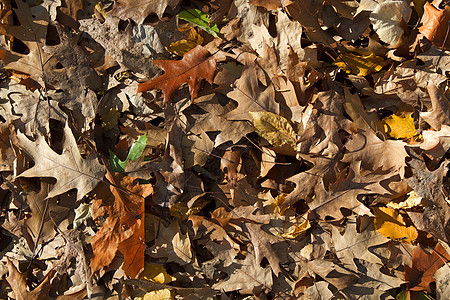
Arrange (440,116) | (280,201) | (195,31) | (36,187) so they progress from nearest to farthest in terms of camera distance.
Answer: (440,116)
(280,201)
(195,31)
(36,187)

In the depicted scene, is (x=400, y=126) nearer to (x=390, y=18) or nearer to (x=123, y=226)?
(x=390, y=18)

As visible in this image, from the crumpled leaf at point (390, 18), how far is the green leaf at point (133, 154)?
1.52 meters

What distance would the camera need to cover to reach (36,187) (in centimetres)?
249

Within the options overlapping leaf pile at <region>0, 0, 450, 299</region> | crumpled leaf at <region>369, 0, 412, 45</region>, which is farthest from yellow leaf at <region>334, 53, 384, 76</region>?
crumpled leaf at <region>369, 0, 412, 45</region>

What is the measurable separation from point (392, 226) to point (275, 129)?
0.81m

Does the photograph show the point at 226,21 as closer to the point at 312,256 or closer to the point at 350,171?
the point at 350,171

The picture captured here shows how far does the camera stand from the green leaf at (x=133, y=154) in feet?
7.55

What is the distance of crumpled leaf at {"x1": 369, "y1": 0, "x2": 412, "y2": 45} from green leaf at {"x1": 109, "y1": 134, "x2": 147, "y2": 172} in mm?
1525

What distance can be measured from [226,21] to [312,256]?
1515 mm

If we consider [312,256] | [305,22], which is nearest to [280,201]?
[312,256]

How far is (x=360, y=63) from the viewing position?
217cm

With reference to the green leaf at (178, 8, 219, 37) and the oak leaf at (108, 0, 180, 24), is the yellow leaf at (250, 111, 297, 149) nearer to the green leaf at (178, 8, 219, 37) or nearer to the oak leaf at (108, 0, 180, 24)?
the green leaf at (178, 8, 219, 37)

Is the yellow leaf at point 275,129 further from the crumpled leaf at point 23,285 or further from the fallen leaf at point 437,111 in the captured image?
the crumpled leaf at point 23,285

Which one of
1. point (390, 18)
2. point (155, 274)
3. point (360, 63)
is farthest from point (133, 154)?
point (390, 18)
